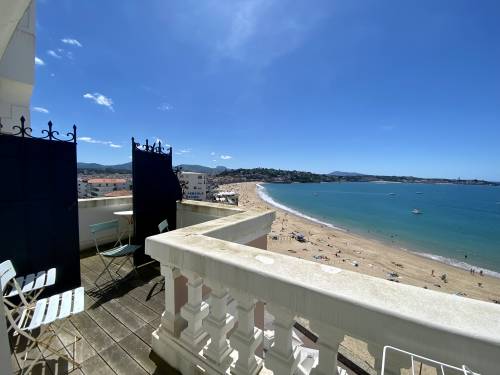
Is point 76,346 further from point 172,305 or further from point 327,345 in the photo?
point 327,345

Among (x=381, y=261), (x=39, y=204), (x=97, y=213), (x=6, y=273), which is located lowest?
(x=381, y=261)

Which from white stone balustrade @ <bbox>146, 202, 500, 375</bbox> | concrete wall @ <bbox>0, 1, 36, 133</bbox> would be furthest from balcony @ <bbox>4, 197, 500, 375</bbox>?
concrete wall @ <bbox>0, 1, 36, 133</bbox>

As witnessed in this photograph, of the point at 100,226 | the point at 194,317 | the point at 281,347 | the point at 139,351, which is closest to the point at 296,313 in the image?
the point at 281,347

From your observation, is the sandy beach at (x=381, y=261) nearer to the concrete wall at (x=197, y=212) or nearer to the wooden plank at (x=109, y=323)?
the concrete wall at (x=197, y=212)

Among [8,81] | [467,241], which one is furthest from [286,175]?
[8,81]

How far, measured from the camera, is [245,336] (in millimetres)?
1669

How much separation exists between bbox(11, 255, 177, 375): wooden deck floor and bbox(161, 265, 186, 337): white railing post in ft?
1.25

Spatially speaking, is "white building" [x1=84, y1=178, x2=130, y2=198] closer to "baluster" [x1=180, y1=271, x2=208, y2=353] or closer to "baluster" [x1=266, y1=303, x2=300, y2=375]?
"baluster" [x1=180, y1=271, x2=208, y2=353]

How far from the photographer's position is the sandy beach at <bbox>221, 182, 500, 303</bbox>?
1716 cm

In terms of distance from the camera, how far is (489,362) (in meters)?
0.88

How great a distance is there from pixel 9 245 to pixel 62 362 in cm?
182

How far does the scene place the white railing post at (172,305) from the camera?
2096 mm

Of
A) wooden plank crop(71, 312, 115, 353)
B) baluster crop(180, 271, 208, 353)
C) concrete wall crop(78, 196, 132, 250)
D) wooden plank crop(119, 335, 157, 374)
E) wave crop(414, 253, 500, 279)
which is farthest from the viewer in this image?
wave crop(414, 253, 500, 279)

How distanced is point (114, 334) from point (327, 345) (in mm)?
2461
